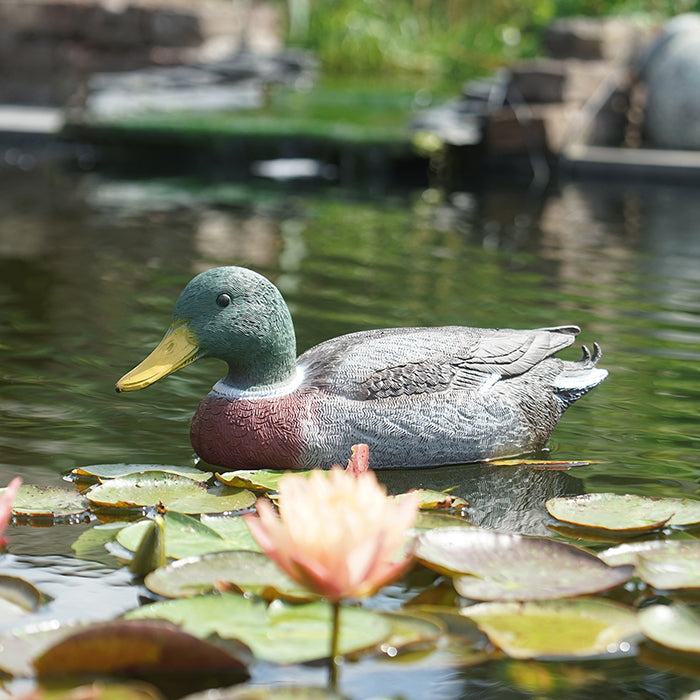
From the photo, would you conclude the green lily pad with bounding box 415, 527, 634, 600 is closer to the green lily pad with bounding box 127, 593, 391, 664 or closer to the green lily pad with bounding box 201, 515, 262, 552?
the green lily pad with bounding box 127, 593, 391, 664

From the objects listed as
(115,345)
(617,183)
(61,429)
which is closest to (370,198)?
(617,183)

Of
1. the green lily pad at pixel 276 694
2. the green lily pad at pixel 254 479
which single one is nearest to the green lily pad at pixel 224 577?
the green lily pad at pixel 276 694

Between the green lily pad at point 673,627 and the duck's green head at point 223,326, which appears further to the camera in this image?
the duck's green head at point 223,326

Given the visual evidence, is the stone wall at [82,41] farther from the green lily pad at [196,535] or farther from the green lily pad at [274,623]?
the green lily pad at [274,623]

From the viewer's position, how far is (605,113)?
1204cm

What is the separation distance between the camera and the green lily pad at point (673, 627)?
2.44m

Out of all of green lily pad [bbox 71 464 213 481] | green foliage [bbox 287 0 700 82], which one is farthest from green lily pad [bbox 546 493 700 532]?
green foliage [bbox 287 0 700 82]

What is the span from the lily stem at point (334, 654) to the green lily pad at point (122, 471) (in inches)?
48.3

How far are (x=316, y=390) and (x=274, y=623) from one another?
1225 mm

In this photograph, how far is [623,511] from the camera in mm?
3301

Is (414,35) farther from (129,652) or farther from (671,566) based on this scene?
(129,652)

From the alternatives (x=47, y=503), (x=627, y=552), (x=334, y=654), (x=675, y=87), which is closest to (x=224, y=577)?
(x=334, y=654)

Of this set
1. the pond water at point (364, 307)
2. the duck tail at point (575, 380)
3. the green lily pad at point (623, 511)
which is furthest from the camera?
the duck tail at point (575, 380)

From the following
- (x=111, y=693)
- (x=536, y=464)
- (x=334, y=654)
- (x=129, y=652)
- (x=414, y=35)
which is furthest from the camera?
(x=414, y=35)
